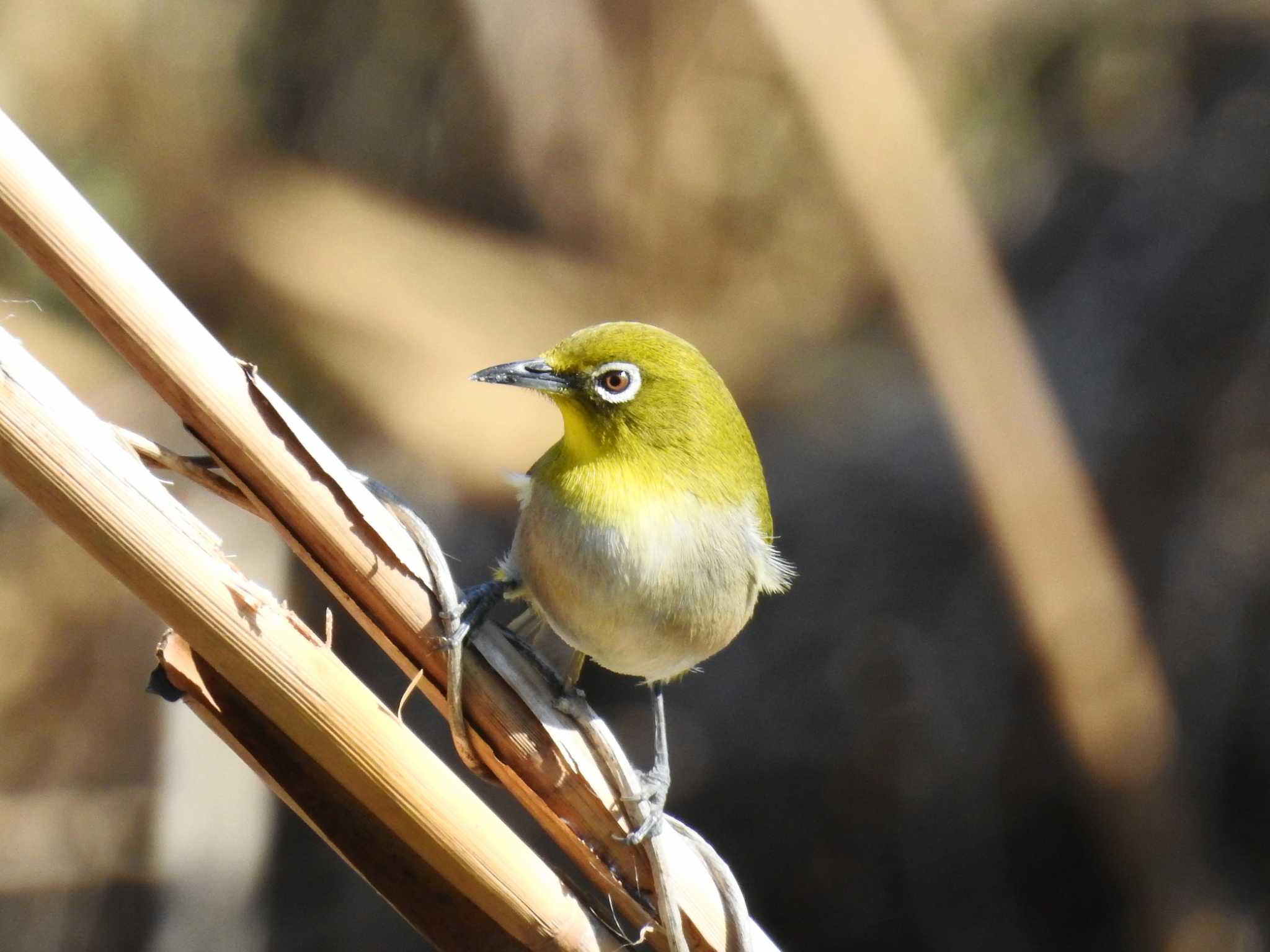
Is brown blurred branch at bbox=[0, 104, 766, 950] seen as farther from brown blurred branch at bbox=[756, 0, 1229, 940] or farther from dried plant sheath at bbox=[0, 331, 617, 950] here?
brown blurred branch at bbox=[756, 0, 1229, 940]

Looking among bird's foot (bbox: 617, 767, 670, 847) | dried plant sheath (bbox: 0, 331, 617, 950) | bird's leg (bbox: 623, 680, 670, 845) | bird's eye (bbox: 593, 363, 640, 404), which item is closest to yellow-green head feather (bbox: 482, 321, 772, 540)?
bird's eye (bbox: 593, 363, 640, 404)

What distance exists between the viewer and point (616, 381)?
1556mm

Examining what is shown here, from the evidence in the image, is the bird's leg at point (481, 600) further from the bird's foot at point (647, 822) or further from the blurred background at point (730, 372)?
the blurred background at point (730, 372)

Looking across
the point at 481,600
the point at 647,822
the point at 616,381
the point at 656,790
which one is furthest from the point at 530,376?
the point at 647,822

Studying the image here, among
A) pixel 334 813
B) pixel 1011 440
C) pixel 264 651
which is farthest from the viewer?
pixel 1011 440

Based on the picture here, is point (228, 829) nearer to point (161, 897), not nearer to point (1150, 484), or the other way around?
point (161, 897)

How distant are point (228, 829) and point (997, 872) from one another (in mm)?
2046

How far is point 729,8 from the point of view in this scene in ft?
10.5

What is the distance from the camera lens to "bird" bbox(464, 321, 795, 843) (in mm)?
1466

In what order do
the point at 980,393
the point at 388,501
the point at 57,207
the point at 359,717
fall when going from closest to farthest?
1. the point at 57,207
2. the point at 359,717
3. the point at 388,501
4. the point at 980,393

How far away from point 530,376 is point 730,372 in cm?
187

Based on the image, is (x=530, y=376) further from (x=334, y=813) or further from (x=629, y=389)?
(x=334, y=813)

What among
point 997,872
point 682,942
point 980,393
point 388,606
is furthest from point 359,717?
point 997,872

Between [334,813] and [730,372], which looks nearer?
[334,813]
